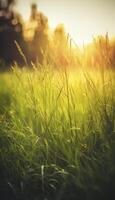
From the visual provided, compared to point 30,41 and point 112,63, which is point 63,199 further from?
point 30,41

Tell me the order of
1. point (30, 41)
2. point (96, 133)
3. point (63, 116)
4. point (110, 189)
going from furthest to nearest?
point (30, 41)
point (63, 116)
point (96, 133)
point (110, 189)

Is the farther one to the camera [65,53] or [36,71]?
[36,71]

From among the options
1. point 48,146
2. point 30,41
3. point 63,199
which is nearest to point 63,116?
point 48,146

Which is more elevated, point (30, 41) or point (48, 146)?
point (48, 146)

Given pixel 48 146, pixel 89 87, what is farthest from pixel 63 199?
pixel 89 87

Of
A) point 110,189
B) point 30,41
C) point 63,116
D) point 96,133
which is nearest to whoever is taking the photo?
point 110,189

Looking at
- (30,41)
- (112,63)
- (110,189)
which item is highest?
(112,63)
